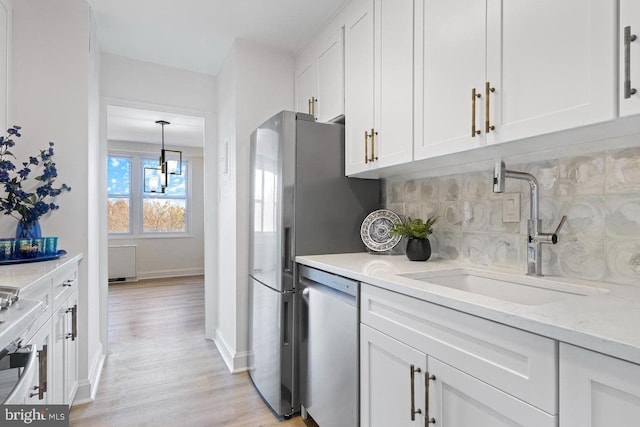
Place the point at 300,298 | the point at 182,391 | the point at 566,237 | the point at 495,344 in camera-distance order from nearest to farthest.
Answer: the point at 495,344
the point at 566,237
the point at 300,298
the point at 182,391

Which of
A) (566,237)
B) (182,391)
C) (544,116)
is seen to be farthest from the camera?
(182,391)

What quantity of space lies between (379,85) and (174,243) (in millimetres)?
5670

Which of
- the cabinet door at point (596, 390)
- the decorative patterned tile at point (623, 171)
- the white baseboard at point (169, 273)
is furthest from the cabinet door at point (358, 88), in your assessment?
the white baseboard at point (169, 273)

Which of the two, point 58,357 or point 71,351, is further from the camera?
point 71,351

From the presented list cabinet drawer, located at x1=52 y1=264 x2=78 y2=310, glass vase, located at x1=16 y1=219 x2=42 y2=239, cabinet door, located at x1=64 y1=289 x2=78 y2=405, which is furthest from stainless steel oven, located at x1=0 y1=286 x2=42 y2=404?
glass vase, located at x1=16 y1=219 x2=42 y2=239

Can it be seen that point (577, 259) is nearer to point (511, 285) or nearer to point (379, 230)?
point (511, 285)

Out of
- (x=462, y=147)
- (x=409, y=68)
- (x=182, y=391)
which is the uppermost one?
(x=409, y=68)

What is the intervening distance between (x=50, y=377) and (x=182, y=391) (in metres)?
0.96

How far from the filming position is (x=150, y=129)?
5.17m

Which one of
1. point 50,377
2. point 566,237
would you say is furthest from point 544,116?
point 50,377

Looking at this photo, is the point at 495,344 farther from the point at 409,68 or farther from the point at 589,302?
the point at 409,68

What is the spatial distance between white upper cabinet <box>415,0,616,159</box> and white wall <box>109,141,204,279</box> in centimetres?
581

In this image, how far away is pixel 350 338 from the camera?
5.02ft

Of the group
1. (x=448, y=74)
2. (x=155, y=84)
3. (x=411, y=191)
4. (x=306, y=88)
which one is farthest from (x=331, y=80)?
(x=155, y=84)
